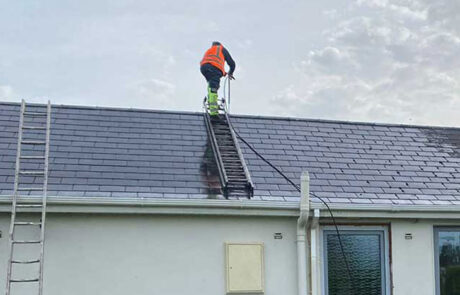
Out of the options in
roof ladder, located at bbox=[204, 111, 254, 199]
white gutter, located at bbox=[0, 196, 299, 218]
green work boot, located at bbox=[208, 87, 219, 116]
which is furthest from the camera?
green work boot, located at bbox=[208, 87, 219, 116]

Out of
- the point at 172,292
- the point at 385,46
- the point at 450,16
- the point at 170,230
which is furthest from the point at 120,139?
the point at 450,16

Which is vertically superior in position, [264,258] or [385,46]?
[385,46]

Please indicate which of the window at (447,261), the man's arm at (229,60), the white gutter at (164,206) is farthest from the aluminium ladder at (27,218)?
the window at (447,261)

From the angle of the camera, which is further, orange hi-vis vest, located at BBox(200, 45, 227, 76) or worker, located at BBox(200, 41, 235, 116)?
orange hi-vis vest, located at BBox(200, 45, 227, 76)

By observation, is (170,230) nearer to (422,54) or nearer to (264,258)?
(264,258)

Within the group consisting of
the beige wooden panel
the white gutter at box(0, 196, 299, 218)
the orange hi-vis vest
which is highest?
the orange hi-vis vest

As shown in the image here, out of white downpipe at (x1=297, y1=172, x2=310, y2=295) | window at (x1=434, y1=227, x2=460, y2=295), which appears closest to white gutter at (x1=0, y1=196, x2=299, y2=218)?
white downpipe at (x1=297, y1=172, x2=310, y2=295)

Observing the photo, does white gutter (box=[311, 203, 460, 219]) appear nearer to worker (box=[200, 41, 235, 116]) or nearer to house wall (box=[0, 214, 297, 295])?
house wall (box=[0, 214, 297, 295])

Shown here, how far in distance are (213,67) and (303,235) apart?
→ 4526 mm

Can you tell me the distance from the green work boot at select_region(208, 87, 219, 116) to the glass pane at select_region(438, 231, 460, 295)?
4.66m

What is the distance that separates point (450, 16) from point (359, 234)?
6.87 m

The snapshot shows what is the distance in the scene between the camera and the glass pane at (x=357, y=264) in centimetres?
796

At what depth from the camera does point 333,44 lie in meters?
12.8

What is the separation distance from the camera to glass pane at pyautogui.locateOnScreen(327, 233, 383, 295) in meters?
7.96
